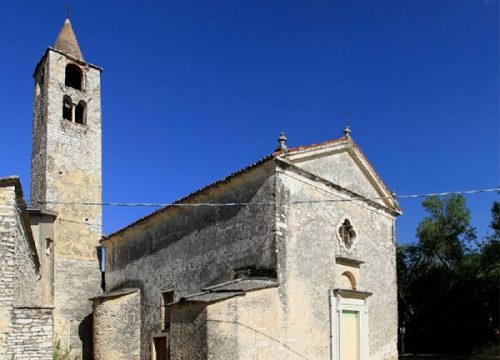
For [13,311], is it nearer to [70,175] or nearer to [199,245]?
[199,245]

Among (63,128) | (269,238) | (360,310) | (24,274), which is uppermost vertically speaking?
(63,128)

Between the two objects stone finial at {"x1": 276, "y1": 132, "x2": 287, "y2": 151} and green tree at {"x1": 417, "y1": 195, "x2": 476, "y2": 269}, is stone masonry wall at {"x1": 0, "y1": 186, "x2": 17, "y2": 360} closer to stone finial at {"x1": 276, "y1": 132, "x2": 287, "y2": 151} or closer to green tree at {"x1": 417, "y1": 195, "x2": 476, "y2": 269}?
stone finial at {"x1": 276, "y1": 132, "x2": 287, "y2": 151}

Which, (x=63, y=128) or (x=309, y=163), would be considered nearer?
(x=309, y=163)

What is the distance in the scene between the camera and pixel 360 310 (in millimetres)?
15523

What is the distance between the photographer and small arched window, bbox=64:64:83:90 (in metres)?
24.5

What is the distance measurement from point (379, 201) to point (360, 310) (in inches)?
169

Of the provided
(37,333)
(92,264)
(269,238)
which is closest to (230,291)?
(269,238)

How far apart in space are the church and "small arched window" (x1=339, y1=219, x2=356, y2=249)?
0.04 m

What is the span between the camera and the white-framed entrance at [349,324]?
1430cm

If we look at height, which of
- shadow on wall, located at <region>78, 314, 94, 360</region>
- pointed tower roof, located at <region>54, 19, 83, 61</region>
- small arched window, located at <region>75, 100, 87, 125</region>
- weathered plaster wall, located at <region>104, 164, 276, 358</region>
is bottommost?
shadow on wall, located at <region>78, 314, 94, 360</region>

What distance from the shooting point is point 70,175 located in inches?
877

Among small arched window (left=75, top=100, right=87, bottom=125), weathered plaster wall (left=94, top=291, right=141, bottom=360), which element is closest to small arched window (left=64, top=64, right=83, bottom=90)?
small arched window (left=75, top=100, right=87, bottom=125)

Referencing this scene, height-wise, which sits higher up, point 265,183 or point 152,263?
point 265,183

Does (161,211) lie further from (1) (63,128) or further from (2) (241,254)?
(1) (63,128)
